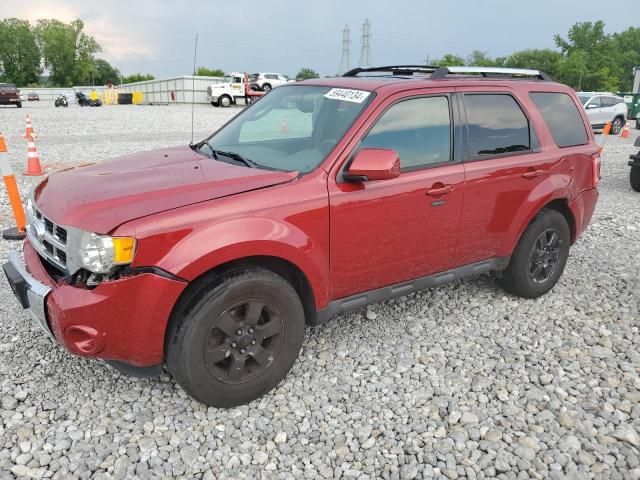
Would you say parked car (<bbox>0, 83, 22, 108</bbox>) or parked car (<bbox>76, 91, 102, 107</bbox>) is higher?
parked car (<bbox>0, 83, 22, 108</bbox>)

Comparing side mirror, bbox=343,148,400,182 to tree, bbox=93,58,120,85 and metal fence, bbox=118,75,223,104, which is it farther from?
tree, bbox=93,58,120,85

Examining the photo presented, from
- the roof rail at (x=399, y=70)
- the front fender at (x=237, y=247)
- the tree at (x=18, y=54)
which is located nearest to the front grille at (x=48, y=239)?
the front fender at (x=237, y=247)

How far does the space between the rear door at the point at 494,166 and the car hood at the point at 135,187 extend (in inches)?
58.1

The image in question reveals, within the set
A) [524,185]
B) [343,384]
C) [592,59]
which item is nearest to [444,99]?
[524,185]

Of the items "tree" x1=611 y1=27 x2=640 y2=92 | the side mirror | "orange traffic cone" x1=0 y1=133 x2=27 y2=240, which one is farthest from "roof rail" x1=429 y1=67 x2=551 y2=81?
"tree" x1=611 y1=27 x2=640 y2=92

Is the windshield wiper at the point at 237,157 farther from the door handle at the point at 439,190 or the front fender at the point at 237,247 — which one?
the door handle at the point at 439,190

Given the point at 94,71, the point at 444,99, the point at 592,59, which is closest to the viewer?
the point at 444,99

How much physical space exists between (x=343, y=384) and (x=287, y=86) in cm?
236

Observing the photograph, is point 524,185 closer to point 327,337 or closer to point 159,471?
point 327,337

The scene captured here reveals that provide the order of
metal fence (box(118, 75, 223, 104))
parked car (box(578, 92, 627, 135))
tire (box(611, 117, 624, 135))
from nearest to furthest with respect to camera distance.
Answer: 1. parked car (box(578, 92, 627, 135))
2. tire (box(611, 117, 624, 135))
3. metal fence (box(118, 75, 223, 104))

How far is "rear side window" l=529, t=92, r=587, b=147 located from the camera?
434cm

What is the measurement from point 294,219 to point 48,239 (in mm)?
1366

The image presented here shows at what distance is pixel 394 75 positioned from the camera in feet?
13.4

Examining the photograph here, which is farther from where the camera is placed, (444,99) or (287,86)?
(287,86)
